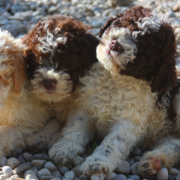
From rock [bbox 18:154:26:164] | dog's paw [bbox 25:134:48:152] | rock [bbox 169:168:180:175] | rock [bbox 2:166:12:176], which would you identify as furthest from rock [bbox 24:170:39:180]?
rock [bbox 169:168:180:175]

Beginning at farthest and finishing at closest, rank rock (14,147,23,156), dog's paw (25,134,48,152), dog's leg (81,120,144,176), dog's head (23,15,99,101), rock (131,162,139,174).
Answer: dog's paw (25,134,48,152) < rock (14,147,23,156) < dog's head (23,15,99,101) < rock (131,162,139,174) < dog's leg (81,120,144,176)

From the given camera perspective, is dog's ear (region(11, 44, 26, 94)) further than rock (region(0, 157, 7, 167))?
Yes

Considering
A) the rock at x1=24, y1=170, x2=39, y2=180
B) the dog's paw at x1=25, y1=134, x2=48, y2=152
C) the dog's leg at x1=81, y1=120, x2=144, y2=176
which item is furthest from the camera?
the dog's paw at x1=25, y1=134, x2=48, y2=152

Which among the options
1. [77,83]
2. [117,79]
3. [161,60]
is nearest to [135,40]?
[161,60]

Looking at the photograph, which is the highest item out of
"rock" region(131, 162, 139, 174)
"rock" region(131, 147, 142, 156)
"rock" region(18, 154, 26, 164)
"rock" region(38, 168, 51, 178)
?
"rock" region(38, 168, 51, 178)

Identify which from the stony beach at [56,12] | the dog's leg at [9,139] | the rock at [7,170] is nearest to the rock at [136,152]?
the stony beach at [56,12]

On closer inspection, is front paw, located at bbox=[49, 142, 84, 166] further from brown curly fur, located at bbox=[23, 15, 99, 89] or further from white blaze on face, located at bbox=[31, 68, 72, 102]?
brown curly fur, located at bbox=[23, 15, 99, 89]

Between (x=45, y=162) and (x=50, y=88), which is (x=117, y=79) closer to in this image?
(x=50, y=88)
